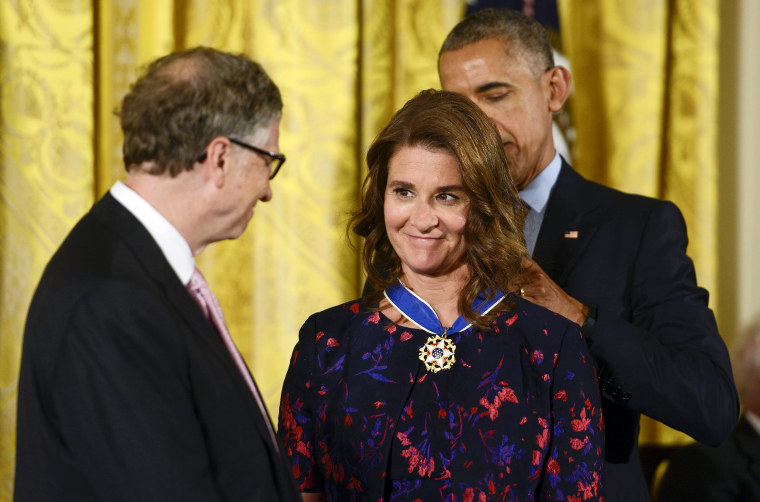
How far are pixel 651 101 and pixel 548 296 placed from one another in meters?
1.97

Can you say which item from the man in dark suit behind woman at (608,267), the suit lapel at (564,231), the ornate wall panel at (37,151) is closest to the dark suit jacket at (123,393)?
the man in dark suit behind woman at (608,267)

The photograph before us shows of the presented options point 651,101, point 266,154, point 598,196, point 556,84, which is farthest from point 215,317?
point 651,101

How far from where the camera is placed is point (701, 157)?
362 cm

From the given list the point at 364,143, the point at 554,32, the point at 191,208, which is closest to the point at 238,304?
the point at 364,143

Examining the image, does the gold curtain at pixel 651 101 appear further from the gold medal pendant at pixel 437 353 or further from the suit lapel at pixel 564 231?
the gold medal pendant at pixel 437 353

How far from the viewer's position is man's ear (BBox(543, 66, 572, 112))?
7.49 feet

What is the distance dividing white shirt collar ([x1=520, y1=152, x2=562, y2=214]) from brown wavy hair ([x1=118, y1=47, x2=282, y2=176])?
3.21ft

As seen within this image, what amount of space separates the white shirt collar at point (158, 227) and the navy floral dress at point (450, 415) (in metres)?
0.54

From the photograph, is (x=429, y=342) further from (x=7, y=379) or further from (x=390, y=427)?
(x=7, y=379)

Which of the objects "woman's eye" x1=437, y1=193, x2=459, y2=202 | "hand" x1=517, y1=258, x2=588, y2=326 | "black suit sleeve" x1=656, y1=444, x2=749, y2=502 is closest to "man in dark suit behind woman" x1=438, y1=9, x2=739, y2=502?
"hand" x1=517, y1=258, x2=588, y2=326

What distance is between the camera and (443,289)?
1885 millimetres

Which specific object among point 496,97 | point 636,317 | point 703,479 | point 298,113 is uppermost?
point 496,97

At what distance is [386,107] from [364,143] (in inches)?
6.6

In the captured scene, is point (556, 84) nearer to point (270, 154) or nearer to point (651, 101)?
point (270, 154)
